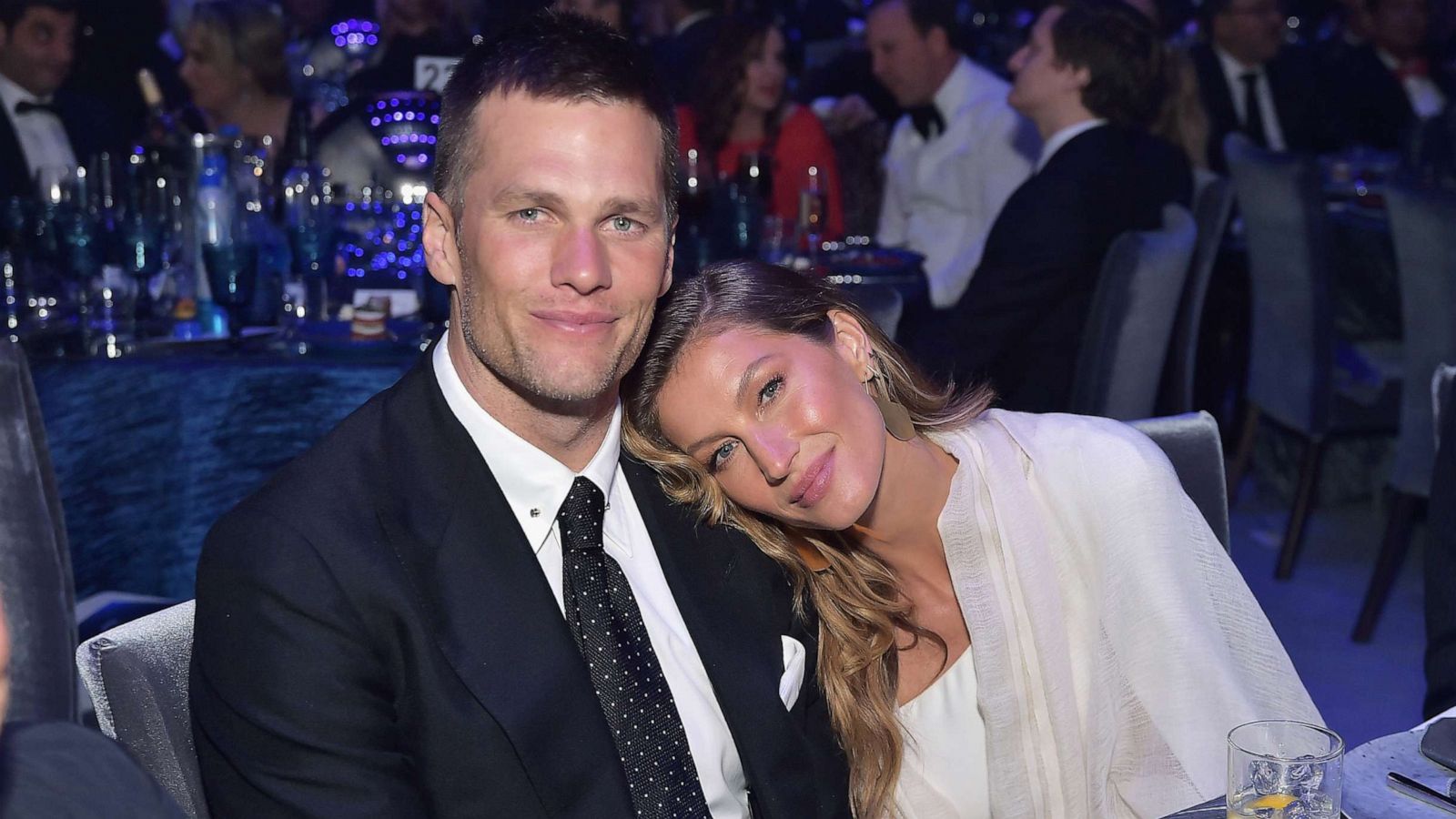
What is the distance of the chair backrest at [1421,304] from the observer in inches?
149

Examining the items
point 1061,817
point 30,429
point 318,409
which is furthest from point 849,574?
point 318,409

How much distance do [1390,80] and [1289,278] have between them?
10.6 ft

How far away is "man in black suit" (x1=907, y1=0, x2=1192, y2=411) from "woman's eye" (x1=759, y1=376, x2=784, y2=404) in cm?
205

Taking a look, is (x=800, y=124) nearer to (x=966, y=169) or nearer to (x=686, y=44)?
(x=966, y=169)

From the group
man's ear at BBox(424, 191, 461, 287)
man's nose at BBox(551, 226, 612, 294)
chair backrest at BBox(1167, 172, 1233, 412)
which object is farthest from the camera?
chair backrest at BBox(1167, 172, 1233, 412)

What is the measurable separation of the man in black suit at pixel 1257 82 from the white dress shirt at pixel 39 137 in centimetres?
435

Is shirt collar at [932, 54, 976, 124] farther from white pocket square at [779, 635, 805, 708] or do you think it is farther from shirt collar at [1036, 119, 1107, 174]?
white pocket square at [779, 635, 805, 708]

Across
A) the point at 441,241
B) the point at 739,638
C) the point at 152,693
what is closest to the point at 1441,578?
the point at 739,638

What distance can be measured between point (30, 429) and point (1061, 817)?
4.90 ft

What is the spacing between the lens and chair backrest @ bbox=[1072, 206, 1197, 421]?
3416mm

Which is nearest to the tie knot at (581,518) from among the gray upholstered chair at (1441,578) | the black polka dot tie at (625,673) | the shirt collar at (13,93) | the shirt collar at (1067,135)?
the black polka dot tie at (625,673)

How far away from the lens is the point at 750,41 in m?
5.00

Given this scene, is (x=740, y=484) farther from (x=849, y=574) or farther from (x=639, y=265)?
(x=639, y=265)

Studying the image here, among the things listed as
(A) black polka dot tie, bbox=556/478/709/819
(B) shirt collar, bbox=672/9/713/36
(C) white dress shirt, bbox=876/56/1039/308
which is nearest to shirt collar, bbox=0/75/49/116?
(B) shirt collar, bbox=672/9/713/36
